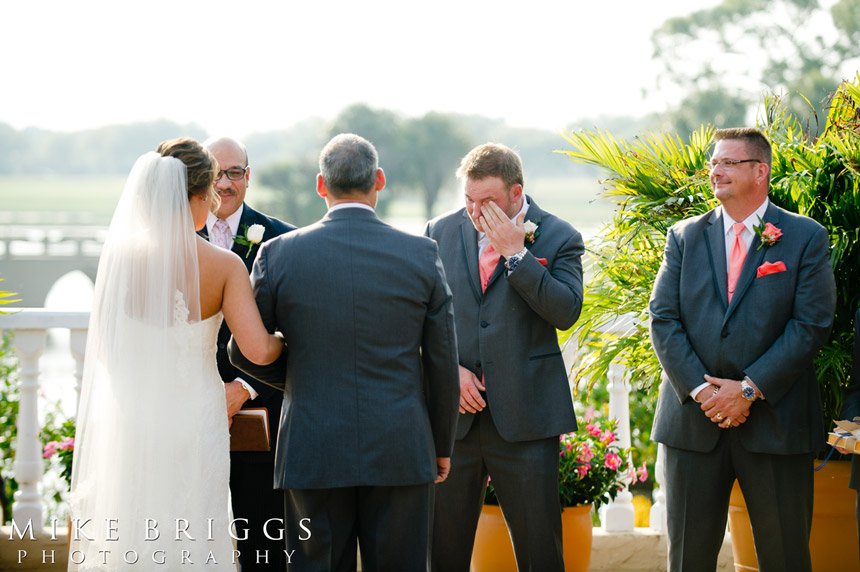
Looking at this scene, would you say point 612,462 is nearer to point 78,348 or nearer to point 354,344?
point 354,344

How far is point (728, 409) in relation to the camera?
4.09m

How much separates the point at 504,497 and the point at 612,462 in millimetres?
1063

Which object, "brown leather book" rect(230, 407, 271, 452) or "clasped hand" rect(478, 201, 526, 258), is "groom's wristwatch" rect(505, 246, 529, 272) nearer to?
"clasped hand" rect(478, 201, 526, 258)

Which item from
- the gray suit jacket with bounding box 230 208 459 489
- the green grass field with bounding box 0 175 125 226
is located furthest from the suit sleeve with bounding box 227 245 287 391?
the green grass field with bounding box 0 175 125 226

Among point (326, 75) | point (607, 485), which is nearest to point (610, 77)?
point (326, 75)

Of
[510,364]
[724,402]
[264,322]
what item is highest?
[264,322]

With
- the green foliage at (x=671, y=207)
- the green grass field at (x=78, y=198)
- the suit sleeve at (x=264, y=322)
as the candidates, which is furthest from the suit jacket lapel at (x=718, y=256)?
the green grass field at (x=78, y=198)

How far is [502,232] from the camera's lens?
13.6 feet

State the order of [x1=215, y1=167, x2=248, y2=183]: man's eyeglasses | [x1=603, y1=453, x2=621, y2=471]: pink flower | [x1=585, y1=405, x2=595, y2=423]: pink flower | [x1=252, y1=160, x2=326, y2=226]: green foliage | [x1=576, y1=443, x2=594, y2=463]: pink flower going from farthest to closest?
[x1=252, y1=160, x2=326, y2=226]: green foliage
[x1=585, y1=405, x2=595, y2=423]: pink flower
[x1=603, y1=453, x2=621, y2=471]: pink flower
[x1=576, y1=443, x2=594, y2=463]: pink flower
[x1=215, y1=167, x2=248, y2=183]: man's eyeglasses

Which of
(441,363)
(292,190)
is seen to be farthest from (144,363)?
(292,190)

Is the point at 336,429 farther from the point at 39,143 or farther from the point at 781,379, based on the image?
the point at 39,143

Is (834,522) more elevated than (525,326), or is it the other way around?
(525,326)

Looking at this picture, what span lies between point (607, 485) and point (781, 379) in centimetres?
134

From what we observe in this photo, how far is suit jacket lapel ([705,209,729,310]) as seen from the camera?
4230mm
